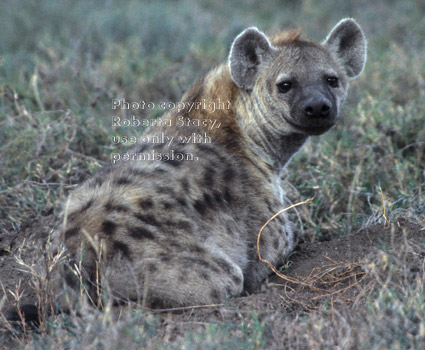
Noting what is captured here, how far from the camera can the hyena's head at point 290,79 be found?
143 inches

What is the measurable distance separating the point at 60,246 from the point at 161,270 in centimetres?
49

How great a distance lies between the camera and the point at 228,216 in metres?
3.40

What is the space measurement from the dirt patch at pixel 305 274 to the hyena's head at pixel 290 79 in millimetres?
711

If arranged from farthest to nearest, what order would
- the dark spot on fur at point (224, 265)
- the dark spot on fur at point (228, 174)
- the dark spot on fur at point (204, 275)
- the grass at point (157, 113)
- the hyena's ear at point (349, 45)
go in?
1. the hyena's ear at point (349, 45)
2. the dark spot on fur at point (228, 174)
3. the dark spot on fur at point (224, 265)
4. the dark spot on fur at point (204, 275)
5. the grass at point (157, 113)

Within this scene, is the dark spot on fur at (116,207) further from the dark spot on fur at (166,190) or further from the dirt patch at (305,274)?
the dirt patch at (305,274)

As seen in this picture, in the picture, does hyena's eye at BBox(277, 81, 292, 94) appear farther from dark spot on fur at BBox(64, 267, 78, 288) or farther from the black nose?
Result: dark spot on fur at BBox(64, 267, 78, 288)

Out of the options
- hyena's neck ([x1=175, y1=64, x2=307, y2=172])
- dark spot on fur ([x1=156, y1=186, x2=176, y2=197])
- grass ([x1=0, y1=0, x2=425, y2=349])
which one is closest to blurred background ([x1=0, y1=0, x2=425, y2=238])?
grass ([x1=0, y1=0, x2=425, y2=349])

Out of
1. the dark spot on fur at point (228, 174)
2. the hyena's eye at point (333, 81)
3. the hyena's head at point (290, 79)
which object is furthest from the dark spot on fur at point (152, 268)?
the hyena's eye at point (333, 81)

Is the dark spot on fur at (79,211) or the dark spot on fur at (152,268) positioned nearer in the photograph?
the dark spot on fur at (152,268)

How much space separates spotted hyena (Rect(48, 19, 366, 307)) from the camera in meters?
2.95

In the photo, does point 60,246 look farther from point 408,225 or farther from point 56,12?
point 56,12

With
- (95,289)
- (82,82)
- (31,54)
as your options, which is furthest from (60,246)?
(31,54)

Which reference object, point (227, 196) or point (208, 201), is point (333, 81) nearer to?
point (227, 196)

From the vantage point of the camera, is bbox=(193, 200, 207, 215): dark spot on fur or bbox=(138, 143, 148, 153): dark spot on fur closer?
bbox=(193, 200, 207, 215): dark spot on fur
